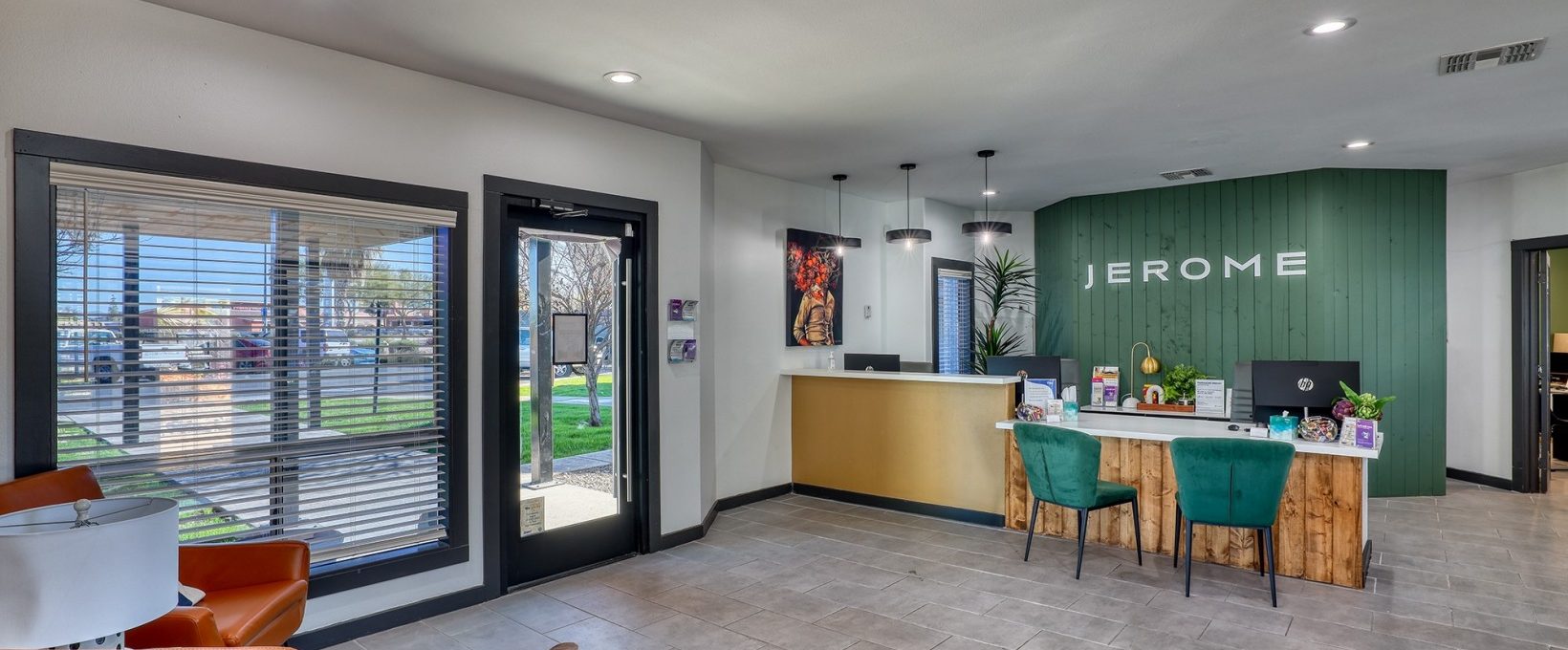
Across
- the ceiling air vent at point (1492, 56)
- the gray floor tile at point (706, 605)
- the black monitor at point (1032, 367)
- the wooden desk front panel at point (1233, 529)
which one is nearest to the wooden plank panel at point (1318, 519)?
the wooden desk front panel at point (1233, 529)

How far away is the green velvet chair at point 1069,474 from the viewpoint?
4.18 meters

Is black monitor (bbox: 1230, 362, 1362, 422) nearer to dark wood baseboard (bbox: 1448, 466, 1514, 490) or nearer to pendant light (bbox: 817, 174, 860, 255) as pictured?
pendant light (bbox: 817, 174, 860, 255)

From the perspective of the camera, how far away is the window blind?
286cm

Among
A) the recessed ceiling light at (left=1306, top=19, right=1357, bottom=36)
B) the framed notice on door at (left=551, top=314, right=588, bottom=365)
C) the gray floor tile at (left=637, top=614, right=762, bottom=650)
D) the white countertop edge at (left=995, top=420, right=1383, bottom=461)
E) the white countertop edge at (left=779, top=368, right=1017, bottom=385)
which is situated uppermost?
the recessed ceiling light at (left=1306, top=19, right=1357, bottom=36)

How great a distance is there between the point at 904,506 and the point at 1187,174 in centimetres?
362

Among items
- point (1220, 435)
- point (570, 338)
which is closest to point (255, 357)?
point (570, 338)

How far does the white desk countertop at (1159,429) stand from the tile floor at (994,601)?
0.73 metres

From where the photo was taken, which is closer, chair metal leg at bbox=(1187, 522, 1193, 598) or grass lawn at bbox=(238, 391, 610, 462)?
grass lawn at bbox=(238, 391, 610, 462)

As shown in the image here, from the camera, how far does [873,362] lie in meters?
6.28

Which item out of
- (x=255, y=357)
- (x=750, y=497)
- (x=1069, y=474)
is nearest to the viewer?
(x=255, y=357)

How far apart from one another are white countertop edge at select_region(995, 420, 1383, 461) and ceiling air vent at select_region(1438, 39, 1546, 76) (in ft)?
6.25

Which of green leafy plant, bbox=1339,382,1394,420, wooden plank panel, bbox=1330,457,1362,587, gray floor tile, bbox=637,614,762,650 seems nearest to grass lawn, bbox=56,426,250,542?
gray floor tile, bbox=637,614,762,650

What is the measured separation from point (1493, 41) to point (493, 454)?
16.5ft

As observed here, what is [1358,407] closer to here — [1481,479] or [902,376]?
[902,376]
